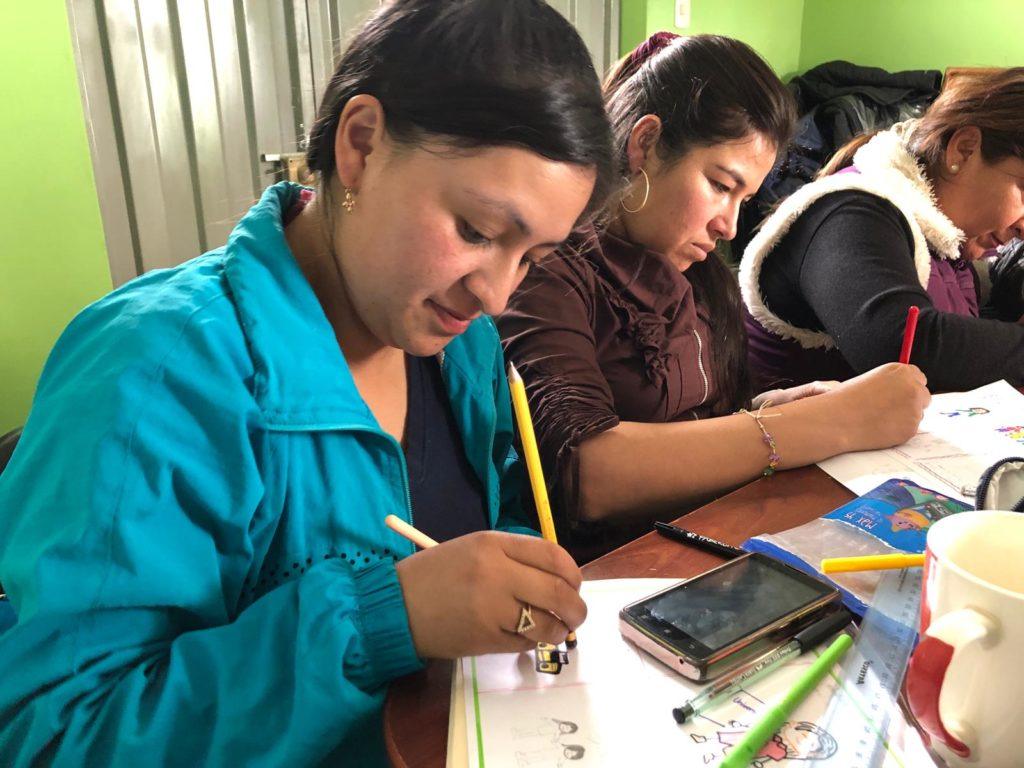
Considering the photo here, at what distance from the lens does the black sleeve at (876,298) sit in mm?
1233

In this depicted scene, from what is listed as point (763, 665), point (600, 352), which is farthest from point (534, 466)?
point (600, 352)

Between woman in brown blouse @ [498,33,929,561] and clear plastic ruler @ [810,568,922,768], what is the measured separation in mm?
323

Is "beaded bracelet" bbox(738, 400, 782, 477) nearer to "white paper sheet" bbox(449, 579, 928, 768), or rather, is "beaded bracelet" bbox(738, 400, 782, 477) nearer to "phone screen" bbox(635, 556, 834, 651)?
"phone screen" bbox(635, 556, 834, 651)

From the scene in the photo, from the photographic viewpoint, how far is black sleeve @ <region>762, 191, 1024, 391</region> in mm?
1233

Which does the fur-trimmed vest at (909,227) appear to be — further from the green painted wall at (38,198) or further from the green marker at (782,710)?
the green painted wall at (38,198)

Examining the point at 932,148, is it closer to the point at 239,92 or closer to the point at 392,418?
the point at 392,418

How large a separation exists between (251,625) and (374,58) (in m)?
0.47

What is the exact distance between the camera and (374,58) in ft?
2.16

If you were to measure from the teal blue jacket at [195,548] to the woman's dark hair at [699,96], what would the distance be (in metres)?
0.64

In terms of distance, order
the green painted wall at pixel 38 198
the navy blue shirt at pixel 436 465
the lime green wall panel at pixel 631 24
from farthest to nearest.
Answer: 1. the lime green wall panel at pixel 631 24
2. the green painted wall at pixel 38 198
3. the navy blue shirt at pixel 436 465

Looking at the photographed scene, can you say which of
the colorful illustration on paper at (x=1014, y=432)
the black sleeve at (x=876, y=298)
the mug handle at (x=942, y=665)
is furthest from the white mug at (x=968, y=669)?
the black sleeve at (x=876, y=298)

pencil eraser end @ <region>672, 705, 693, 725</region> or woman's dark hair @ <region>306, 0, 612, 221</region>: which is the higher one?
woman's dark hair @ <region>306, 0, 612, 221</region>

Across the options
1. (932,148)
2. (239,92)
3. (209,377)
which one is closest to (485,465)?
(209,377)

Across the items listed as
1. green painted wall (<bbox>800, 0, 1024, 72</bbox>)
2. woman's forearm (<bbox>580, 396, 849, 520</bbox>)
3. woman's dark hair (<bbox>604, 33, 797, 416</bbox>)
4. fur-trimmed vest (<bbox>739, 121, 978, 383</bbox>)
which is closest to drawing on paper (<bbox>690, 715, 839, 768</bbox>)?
woman's forearm (<bbox>580, 396, 849, 520</bbox>)
